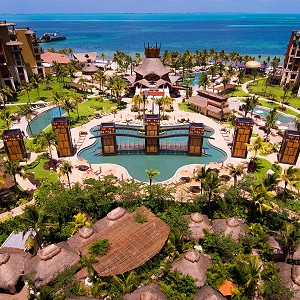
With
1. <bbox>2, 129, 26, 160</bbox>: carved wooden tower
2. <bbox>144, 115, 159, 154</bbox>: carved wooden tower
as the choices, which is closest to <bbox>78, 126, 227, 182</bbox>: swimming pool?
<bbox>144, 115, 159, 154</bbox>: carved wooden tower

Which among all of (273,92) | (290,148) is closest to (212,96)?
(273,92)

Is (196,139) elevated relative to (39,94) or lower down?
elevated

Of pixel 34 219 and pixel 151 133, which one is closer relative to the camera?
pixel 34 219

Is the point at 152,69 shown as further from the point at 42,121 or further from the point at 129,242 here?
the point at 129,242

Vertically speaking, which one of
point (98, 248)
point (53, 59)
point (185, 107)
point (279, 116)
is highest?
point (53, 59)

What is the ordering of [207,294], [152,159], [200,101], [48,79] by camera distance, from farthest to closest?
[48,79], [200,101], [152,159], [207,294]

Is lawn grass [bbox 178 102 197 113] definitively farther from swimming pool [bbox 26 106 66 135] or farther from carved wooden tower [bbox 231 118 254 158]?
swimming pool [bbox 26 106 66 135]

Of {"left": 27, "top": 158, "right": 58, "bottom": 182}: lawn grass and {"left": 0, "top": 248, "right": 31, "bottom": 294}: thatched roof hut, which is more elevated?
{"left": 0, "top": 248, "right": 31, "bottom": 294}: thatched roof hut
